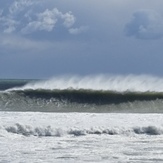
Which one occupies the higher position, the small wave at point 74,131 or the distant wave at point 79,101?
the distant wave at point 79,101

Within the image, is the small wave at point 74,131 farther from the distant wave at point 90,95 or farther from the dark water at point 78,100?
the distant wave at point 90,95

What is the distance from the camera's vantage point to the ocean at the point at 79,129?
12.8m

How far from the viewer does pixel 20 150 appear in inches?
528

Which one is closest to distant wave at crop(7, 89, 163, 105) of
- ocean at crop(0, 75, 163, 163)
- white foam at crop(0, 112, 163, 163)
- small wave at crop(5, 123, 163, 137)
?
ocean at crop(0, 75, 163, 163)

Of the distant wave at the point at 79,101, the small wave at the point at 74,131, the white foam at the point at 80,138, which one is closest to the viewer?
the white foam at the point at 80,138

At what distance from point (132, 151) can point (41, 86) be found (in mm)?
19359

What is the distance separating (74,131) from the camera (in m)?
17.0

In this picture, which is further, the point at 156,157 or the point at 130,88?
the point at 130,88

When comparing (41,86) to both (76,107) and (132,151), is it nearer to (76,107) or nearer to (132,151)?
(76,107)

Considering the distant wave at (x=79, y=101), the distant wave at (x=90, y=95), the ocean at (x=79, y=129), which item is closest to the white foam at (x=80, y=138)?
the ocean at (x=79, y=129)

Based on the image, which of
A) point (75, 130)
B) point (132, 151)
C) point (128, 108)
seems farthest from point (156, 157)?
point (128, 108)

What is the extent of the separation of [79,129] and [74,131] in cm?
22

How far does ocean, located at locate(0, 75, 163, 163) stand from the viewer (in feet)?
41.9

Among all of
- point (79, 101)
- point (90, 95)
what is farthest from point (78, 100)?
point (90, 95)
